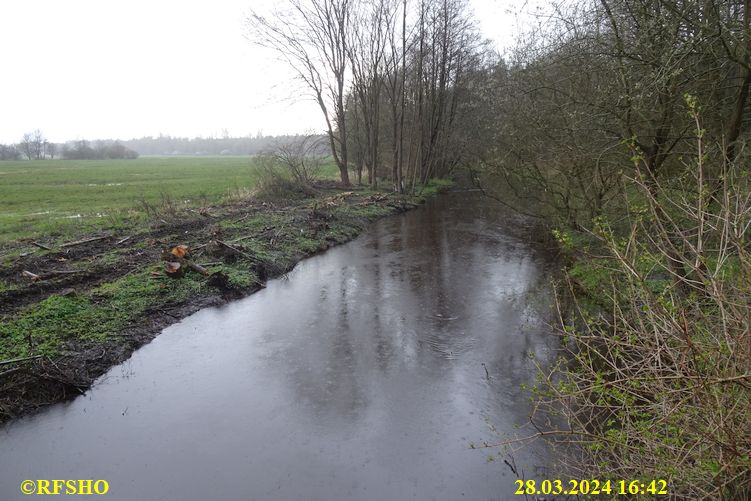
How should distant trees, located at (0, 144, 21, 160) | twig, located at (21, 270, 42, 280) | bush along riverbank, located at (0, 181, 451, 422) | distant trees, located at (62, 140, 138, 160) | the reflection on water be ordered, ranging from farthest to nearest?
1. distant trees, located at (62, 140, 138, 160)
2. distant trees, located at (0, 144, 21, 160)
3. twig, located at (21, 270, 42, 280)
4. bush along riverbank, located at (0, 181, 451, 422)
5. the reflection on water

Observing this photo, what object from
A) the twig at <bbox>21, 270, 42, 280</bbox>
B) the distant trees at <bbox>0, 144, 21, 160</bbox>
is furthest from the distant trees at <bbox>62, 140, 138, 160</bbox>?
the twig at <bbox>21, 270, 42, 280</bbox>

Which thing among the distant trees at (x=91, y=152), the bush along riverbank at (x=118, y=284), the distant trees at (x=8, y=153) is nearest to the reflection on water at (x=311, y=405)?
the bush along riverbank at (x=118, y=284)

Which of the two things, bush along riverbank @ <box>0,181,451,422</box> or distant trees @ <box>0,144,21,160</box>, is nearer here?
bush along riverbank @ <box>0,181,451,422</box>

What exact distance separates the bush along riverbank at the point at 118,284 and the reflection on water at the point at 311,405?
42cm

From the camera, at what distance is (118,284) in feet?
30.0

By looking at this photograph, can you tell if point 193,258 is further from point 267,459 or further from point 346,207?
point 346,207

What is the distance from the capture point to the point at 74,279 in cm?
927

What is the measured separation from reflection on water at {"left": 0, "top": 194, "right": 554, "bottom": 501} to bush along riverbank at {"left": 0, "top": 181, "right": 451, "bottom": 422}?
16.5 inches

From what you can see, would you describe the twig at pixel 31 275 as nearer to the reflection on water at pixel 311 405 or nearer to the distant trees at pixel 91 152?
the reflection on water at pixel 311 405

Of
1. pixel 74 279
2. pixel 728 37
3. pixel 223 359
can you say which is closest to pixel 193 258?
pixel 74 279

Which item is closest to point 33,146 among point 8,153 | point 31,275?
point 8,153

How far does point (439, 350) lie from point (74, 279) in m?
7.43

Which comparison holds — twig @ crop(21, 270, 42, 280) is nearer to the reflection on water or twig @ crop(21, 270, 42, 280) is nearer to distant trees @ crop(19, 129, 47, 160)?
the reflection on water

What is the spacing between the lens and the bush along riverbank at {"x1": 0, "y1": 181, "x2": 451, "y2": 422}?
20.2 ft
